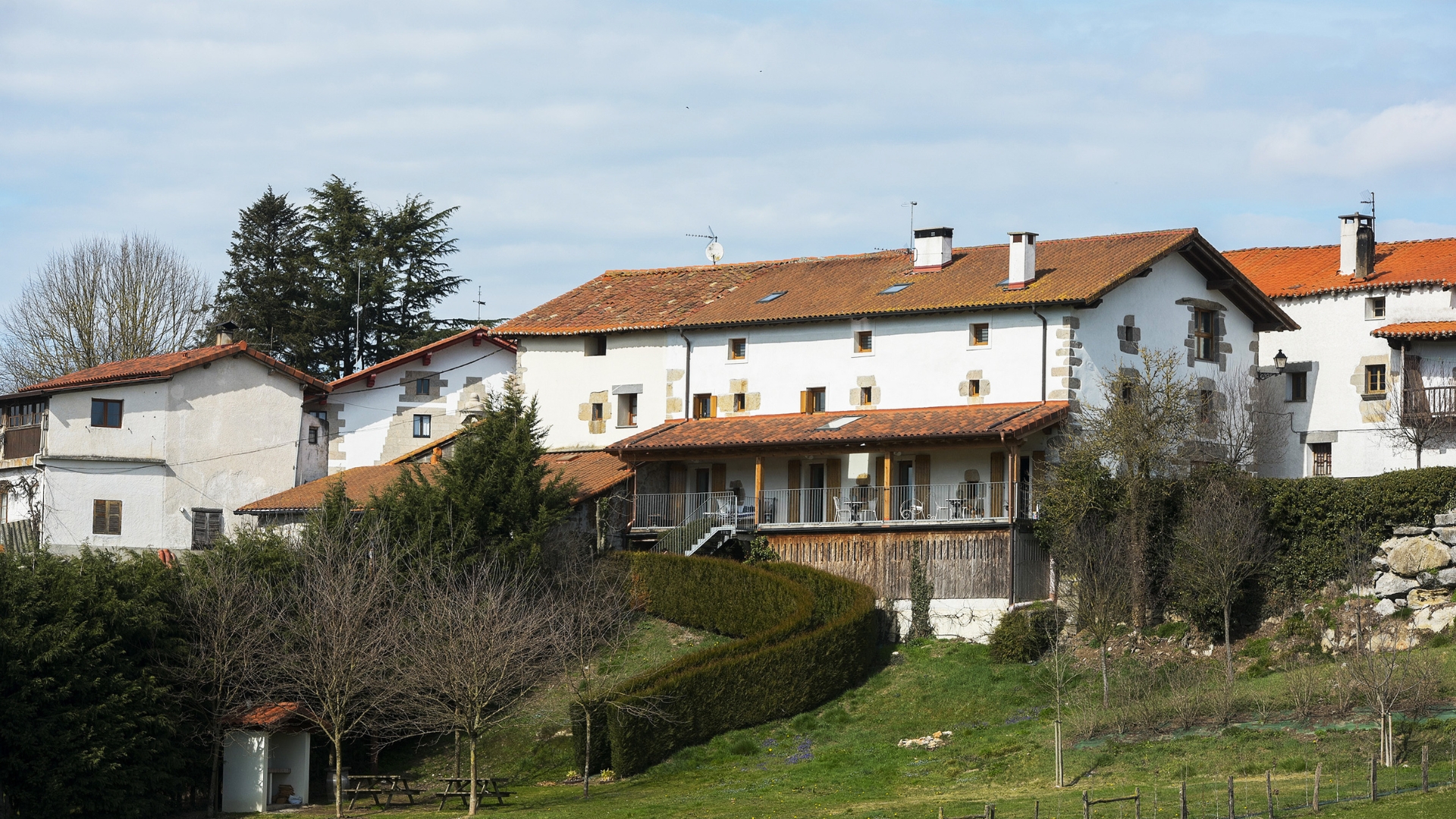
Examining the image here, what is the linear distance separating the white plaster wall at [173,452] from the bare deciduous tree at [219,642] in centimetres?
1304

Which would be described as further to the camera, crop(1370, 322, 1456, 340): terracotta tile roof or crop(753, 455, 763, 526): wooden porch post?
crop(1370, 322, 1456, 340): terracotta tile roof

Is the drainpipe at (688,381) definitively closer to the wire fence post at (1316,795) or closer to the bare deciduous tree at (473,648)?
the bare deciduous tree at (473,648)

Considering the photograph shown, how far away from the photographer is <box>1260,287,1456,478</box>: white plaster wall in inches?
1913

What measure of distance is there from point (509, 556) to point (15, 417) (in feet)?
60.6

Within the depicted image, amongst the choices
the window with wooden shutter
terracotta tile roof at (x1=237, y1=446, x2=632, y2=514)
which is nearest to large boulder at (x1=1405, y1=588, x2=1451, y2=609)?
terracotta tile roof at (x1=237, y1=446, x2=632, y2=514)

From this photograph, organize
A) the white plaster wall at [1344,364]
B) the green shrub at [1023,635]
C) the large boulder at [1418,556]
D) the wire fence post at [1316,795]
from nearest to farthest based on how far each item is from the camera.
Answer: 1. the wire fence post at [1316,795]
2. the large boulder at [1418,556]
3. the green shrub at [1023,635]
4. the white plaster wall at [1344,364]

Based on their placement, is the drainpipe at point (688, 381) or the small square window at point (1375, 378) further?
the small square window at point (1375, 378)

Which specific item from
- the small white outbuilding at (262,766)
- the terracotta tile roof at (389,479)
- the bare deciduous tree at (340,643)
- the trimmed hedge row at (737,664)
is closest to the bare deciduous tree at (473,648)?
the bare deciduous tree at (340,643)

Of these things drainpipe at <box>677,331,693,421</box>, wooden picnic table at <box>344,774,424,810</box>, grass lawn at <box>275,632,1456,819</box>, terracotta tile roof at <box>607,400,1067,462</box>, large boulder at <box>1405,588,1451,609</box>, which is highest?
drainpipe at <box>677,331,693,421</box>

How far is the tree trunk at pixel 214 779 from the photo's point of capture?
35.1 m

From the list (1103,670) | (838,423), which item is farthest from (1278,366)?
(1103,670)

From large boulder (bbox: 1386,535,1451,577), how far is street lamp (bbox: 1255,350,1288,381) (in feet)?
40.2

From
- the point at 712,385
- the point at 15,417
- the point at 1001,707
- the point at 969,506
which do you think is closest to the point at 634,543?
the point at 712,385

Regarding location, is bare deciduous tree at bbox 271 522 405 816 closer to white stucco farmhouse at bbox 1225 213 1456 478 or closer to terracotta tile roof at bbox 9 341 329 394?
terracotta tile roof at bbox 9 341 329 394
